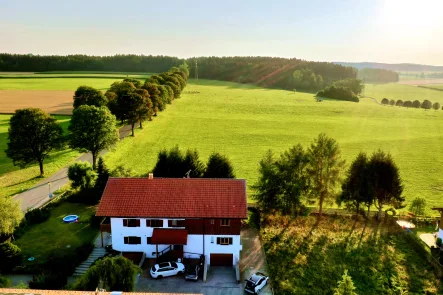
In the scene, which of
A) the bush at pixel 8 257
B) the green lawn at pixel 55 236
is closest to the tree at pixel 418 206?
the green lawn at pixel 55 236

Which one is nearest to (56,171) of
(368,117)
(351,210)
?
(351,210)

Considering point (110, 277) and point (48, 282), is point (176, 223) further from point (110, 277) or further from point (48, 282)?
point (48, 282)

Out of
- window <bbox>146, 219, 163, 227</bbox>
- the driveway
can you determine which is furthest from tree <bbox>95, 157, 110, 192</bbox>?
the driveway

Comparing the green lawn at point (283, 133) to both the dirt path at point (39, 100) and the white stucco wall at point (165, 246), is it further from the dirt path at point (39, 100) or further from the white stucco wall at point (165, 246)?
the dirt path at point (39, 100)

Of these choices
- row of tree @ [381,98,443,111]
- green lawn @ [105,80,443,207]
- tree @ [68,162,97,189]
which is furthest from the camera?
row of tree @ [381,98,443,111]

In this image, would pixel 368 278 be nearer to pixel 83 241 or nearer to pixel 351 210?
pixel 351 210

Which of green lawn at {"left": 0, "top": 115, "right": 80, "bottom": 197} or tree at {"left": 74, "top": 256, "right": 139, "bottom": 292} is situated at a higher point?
tree at {"left": 74, "top": 256, "right": 139, "bottom": 292}

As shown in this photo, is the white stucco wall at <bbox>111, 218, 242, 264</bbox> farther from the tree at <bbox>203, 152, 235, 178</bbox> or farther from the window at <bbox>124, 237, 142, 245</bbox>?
the tree at <bbox>203, 152, 235, 178</bbox>

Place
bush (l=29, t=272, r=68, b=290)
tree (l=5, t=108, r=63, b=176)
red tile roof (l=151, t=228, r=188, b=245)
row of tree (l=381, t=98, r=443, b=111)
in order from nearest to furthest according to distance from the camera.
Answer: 1. bush (l=29, t=272, r=68, b=290)
2. red tile roof (l=151, t=228, r=188, b=245)
3. tree (l=5, t=108, r=63, b=176)
4. row of tree (l=381, t=98, r=443, b=111)
